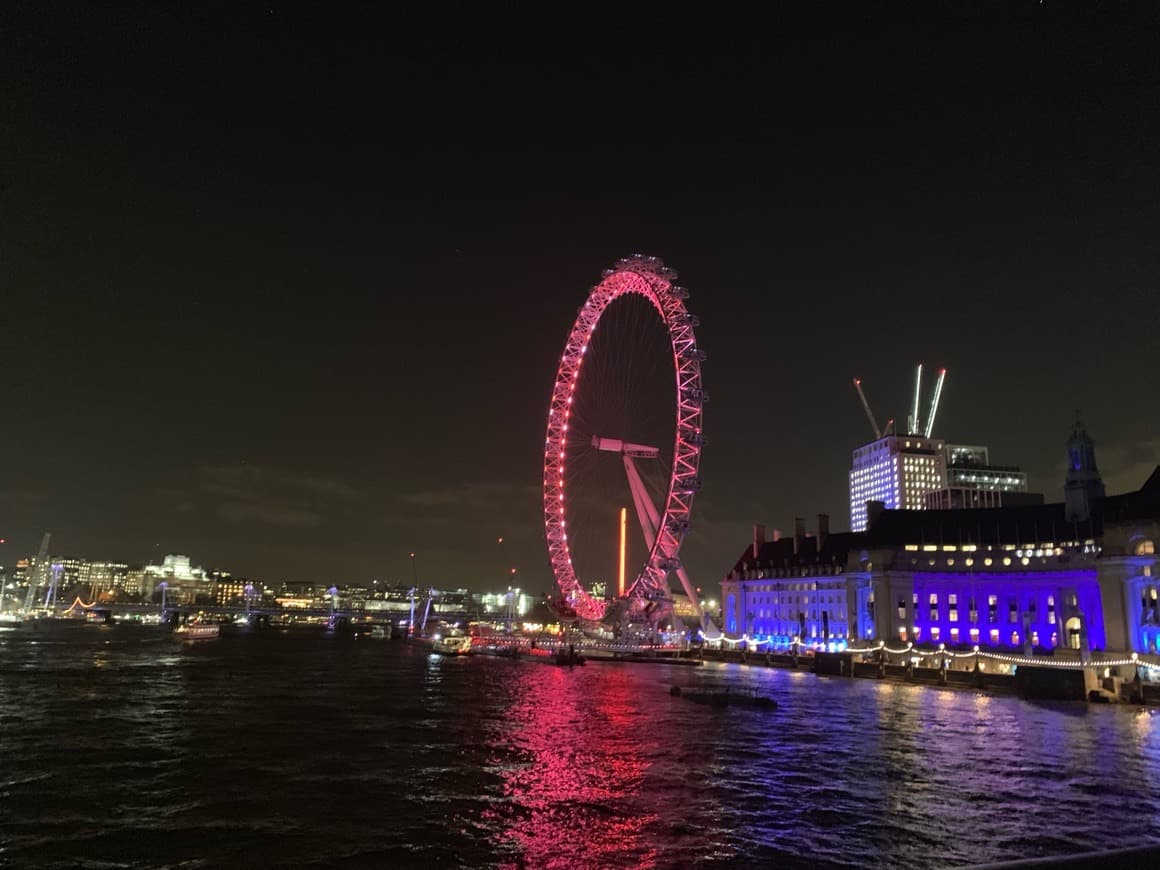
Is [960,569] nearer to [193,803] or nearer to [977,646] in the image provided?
[977,646]

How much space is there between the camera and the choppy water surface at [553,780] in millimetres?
24344

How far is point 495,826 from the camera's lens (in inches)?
1045

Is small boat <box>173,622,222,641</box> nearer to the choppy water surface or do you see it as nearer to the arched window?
the choppy water surface

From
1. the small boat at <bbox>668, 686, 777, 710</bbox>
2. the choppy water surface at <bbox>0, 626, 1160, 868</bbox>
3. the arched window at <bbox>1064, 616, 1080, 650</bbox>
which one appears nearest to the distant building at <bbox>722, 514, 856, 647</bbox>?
the arched window at <bbox>1064, 616, 1080, 650</bbox>

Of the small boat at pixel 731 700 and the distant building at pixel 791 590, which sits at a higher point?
the distant building at pixel 791 590

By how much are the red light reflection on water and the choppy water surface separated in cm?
13

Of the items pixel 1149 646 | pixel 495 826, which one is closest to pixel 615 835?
pixel 495 826

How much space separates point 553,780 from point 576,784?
4.24ft

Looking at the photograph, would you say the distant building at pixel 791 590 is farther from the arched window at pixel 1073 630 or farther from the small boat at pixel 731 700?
the small boat at pixel 731 700

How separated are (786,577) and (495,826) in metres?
119

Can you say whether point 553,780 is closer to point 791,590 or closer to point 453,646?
point 791,590

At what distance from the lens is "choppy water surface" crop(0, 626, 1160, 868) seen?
2434 centimetres

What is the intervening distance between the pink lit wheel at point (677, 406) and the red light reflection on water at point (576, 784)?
131 ft

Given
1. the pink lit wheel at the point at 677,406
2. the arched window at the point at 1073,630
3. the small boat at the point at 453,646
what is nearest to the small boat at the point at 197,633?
the small boat at the point at 453,646
